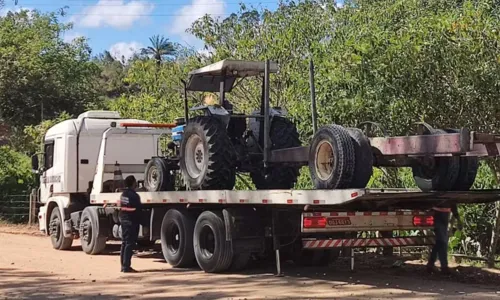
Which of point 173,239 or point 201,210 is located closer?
point 201,210

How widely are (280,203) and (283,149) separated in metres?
1.52

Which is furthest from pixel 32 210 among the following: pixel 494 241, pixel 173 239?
pixel 494 241

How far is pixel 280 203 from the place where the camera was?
35.7ft

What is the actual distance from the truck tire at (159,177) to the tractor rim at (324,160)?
4.24 metres

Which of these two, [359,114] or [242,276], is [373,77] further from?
[242,276]

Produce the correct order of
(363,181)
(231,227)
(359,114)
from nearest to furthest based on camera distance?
(363,181), (231,227), (359,114)

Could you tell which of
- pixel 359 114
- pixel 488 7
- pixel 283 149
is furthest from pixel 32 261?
pixel 488 7

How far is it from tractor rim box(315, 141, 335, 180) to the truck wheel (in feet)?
27.9

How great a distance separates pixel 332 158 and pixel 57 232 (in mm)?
9371

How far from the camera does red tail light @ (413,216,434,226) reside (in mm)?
11429

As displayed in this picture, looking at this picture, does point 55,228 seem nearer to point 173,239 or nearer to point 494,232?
point 173,239

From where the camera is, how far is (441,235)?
11.8 meters

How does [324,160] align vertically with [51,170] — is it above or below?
below

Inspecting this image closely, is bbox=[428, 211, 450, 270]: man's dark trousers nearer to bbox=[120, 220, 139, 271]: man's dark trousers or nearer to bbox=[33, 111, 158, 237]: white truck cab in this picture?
bbox=[120, 220, 139, 271]: man's dark trousers
